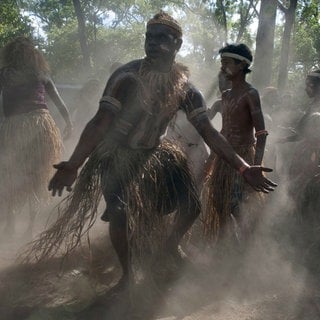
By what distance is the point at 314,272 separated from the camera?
3.59 meters

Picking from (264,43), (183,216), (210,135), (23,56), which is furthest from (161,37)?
(264,43)

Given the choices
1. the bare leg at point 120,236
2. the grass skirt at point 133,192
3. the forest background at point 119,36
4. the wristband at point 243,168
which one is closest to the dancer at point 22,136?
the grass skirt at point 133,192

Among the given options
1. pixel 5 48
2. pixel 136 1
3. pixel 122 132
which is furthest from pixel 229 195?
pixel 136 1

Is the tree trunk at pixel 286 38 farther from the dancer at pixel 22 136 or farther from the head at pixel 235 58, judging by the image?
the dancer at pixel 22 136

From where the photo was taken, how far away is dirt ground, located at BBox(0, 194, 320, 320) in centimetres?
284

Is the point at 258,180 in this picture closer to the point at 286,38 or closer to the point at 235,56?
the point at 235,56

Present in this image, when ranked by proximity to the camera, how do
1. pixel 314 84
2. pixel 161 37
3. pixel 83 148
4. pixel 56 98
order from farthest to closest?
pixel 314 84
pixel 56 98
pixel 161 37
pixel 83 148

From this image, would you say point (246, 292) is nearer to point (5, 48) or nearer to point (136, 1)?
point (5, 48)

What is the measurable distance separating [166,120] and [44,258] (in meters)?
1.29

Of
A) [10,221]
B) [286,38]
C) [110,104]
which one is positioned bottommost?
[10,221]

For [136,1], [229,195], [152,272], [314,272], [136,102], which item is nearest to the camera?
[136,102]

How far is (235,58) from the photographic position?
380cm

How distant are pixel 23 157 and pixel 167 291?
84.1 inches

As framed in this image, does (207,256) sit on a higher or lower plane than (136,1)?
lower
